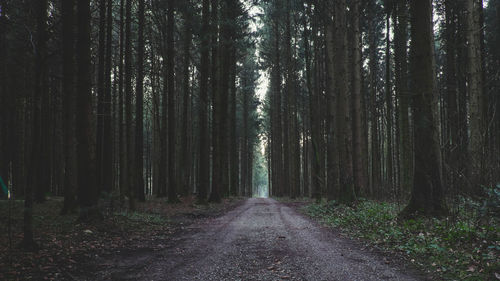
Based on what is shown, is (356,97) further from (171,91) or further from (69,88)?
(69,88)

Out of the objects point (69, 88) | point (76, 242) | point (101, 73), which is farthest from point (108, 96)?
point (76, 242)

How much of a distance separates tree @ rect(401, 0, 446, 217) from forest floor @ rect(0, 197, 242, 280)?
6607mm

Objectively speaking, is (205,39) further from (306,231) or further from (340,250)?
(340,250)

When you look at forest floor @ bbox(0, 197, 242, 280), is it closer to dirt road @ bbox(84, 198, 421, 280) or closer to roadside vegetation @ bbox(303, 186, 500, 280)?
dirt road @ bbox(84, 198, 421, 280)

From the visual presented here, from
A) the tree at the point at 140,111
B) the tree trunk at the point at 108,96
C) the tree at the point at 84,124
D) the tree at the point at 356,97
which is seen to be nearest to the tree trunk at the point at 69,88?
the tree at the point at 84,124

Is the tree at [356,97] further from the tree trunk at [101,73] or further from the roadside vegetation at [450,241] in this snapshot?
the tree trunk at [101,73]

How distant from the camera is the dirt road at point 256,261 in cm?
469

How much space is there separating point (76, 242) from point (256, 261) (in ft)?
14.1

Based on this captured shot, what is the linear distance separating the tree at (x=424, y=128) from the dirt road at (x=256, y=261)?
8.15ft

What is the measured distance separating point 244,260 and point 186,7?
14352mm

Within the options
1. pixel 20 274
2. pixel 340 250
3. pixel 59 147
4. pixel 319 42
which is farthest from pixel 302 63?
pixel 20 274

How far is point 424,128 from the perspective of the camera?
8.42 meters

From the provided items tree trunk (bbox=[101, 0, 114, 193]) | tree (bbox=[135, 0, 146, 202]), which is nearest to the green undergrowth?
tree (bbox=[135, 0, 146, 202])

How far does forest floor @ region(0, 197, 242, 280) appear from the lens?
197 inches
